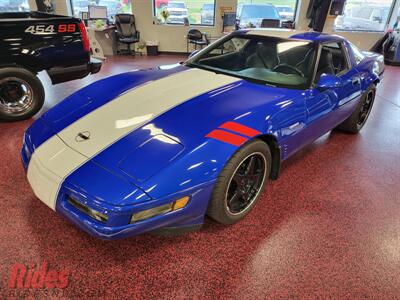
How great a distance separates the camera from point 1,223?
Result: 1.78 m

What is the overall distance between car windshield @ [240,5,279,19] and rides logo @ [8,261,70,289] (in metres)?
A: 8.33

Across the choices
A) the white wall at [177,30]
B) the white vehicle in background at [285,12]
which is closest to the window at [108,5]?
the white wall at [177,30]

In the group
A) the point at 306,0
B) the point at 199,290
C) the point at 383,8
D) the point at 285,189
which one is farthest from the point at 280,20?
the point at 199,290

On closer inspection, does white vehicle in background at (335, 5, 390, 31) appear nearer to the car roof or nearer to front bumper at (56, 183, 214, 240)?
the car roof

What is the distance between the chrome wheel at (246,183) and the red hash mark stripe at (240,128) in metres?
0.13

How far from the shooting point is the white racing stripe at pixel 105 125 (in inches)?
56.3

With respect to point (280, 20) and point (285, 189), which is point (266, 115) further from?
point (280, 20)

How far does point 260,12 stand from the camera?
811cm

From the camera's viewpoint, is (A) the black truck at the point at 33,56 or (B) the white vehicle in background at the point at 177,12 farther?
(B) the white vehicle in background at the point at 177,12

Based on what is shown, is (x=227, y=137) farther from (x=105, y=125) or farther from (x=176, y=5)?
(x=176, y=5)

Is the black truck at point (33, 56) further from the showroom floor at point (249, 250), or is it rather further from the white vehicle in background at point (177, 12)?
the white vehicle in background at point (177, 12)

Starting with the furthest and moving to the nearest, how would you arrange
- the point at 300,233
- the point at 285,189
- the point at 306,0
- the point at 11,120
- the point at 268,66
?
the point at 306,0, the point at 11,120, the point at 268,66, the point at 285,189, the point at 300,233

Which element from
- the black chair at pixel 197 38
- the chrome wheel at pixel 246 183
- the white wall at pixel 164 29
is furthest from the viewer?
the white wall at pixel 164 29

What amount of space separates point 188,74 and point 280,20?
6.75 meters
